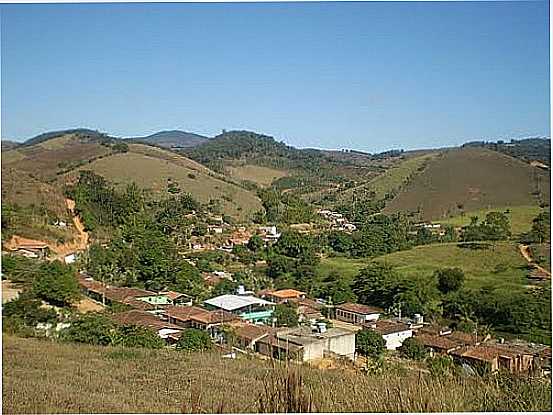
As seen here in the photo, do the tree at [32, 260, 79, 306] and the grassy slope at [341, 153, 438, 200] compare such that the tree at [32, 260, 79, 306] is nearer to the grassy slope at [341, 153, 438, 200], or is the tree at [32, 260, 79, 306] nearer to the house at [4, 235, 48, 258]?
the house at [4, 235, 48, 258]

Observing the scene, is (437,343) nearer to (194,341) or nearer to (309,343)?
(309,343)

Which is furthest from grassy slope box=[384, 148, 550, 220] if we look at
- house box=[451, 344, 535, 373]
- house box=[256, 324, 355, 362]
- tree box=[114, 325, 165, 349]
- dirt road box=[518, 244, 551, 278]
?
tree box=[114, 325, 165, 349]

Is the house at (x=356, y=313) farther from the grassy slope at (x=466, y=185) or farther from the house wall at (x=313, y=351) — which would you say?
the grassy slope at (x=466, y=185)

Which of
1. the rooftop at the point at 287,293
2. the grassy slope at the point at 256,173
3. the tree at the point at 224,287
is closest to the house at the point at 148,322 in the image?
the tree at the point at 224,287

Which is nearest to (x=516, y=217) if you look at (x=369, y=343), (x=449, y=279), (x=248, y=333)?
(x=449, y=279)

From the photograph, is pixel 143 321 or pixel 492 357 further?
pixel 143 321

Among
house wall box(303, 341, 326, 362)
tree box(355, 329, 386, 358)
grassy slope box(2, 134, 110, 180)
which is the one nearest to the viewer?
house wall box(303, 341, 326, 362)
